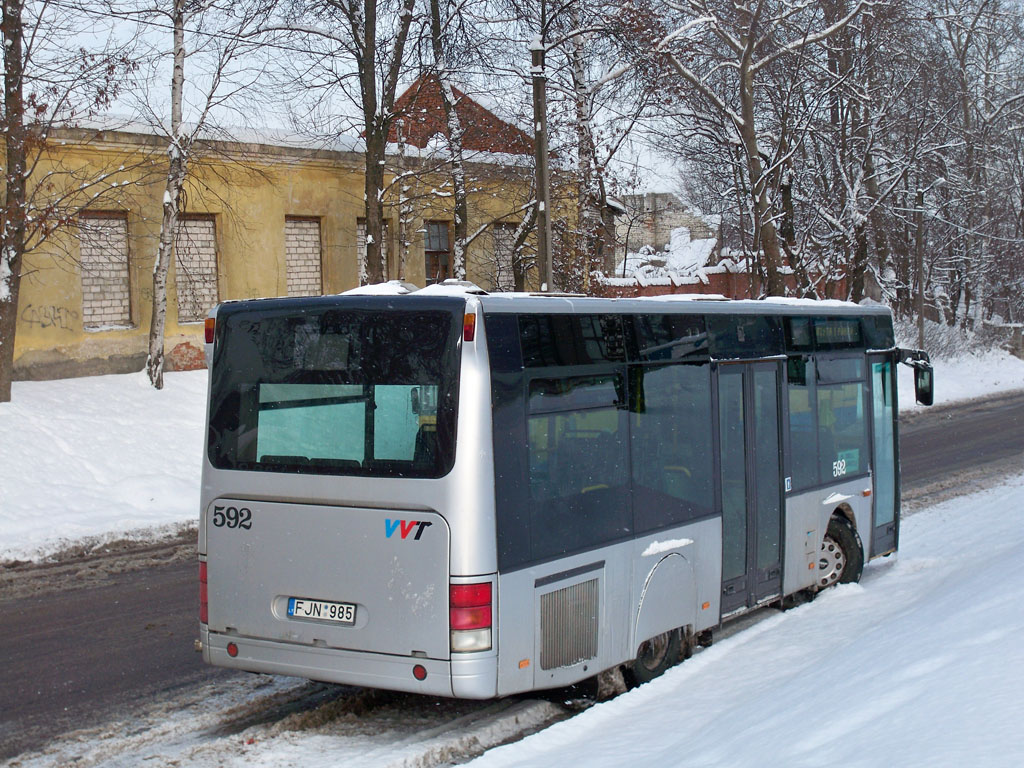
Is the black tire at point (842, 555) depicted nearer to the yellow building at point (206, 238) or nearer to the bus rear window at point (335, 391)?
the bus rear window at point (335, 391)

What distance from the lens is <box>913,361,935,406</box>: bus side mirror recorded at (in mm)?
9953

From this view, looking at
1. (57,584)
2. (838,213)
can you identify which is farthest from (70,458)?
(838,213)

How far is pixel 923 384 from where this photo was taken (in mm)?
10078

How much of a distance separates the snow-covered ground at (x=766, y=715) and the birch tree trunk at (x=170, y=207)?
1326 centimetres

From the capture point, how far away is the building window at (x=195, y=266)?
2162 cm

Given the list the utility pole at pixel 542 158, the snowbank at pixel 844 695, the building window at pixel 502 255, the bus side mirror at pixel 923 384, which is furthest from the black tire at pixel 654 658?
the building window at pixel 502 255

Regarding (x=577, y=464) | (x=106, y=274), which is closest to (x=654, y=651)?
(x=577, y=464)

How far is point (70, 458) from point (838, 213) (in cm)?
2470

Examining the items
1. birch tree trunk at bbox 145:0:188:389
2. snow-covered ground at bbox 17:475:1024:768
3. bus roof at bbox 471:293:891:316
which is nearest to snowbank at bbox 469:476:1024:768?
snow-covered ground at bbox 17:475:1024:768

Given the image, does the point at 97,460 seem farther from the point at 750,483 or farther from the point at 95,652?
the point at 750,483

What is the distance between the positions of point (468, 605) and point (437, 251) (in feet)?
73.2

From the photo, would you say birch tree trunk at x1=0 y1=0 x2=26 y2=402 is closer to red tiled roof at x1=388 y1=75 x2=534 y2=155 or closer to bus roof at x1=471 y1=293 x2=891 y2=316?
red tiled roof at x1=388 y1=75 x2=534 y2=155

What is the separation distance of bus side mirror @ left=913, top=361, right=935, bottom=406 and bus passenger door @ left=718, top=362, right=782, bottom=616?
2120 mm

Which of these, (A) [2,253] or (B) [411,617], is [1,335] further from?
(B) [411,617]
